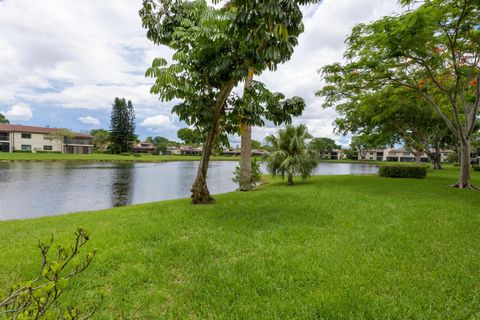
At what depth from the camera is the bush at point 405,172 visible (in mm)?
14602

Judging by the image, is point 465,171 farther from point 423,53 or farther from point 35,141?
point 35,141

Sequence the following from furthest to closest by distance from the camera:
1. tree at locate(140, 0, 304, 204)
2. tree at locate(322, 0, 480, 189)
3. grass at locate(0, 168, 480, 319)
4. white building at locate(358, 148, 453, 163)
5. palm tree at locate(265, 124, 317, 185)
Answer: white building at locate(358, 148, 453, 163) < palm tree at locate(265, 124, 317, 185) < tree at locate(322, 0, 480, 189) < tree at locate(140, 0, 304, 204) < grass at locate(0, 168, 480, 319)

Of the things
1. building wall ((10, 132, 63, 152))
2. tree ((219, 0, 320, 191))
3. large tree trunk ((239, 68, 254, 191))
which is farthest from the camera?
building wall ((10, 132, 63, 152))

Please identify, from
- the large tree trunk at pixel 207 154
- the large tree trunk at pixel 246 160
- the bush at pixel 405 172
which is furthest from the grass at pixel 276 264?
the bush at pixel 405 172

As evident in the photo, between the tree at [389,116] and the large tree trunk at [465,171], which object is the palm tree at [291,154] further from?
the large tree trunk at [465,171]

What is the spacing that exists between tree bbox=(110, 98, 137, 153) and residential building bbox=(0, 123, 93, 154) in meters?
9.80

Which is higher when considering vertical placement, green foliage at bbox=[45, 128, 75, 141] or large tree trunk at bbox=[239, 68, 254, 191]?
green foliage at bbox=[45, 128, 75, 141]

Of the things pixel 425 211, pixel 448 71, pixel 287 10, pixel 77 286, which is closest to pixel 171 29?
pixel 287 10

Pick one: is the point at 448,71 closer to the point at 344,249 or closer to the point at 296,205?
the point at 296,205

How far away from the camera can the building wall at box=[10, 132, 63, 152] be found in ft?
176

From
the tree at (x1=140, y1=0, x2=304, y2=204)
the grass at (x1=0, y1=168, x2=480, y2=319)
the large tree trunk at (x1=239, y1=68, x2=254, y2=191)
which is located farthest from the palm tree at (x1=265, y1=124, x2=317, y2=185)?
the grass at (x1=0, y1=168, x2=480, y2=319)

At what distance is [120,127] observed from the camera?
5956 cm

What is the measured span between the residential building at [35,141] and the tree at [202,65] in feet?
205

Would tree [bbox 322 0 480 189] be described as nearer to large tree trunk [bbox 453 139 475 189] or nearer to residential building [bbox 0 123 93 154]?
large tree trunk [bbox 453 139 475 189]
